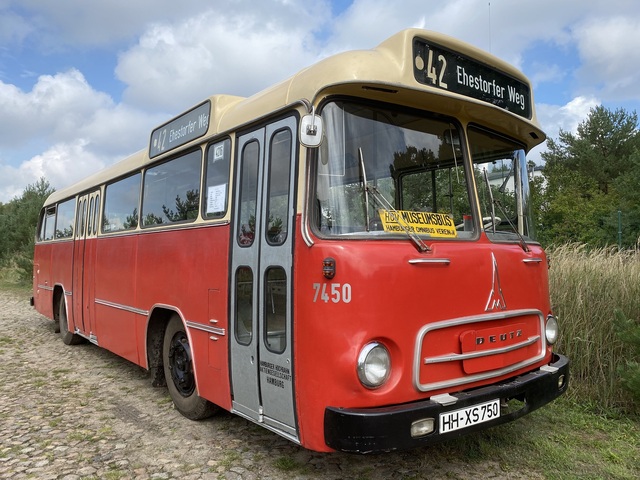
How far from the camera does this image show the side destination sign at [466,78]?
12.1 ft

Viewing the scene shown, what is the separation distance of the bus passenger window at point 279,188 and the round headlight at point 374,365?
0.97 meters

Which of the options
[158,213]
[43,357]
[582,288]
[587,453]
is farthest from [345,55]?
[43,357]

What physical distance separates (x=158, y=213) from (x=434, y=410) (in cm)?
372

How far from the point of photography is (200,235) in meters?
4.68

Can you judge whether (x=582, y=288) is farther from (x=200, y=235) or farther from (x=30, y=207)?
(x=30, y=207)

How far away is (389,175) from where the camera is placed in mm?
3740

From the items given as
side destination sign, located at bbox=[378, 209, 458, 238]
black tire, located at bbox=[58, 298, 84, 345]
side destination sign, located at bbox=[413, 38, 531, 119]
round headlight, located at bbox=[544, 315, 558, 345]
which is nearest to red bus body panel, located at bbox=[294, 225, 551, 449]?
side destination sign, located at bbox=[378, 209, 458, 238]

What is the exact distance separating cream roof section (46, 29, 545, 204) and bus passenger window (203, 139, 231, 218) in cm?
17

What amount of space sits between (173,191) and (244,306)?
76.9 inches

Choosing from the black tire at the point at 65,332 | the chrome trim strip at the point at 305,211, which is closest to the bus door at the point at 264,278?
the chrome trim strip at the point at 305,211

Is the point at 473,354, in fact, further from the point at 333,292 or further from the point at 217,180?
the point at 217,180

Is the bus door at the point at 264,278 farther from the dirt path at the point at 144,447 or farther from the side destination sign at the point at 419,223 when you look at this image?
the side destination sign at the point at 419,223

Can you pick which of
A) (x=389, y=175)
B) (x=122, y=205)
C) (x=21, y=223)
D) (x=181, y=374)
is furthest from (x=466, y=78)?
(x=21, y=223)

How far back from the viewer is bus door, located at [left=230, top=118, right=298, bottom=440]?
356 centimetres
